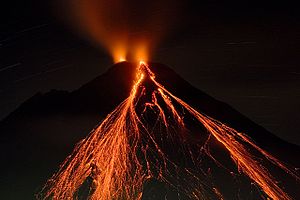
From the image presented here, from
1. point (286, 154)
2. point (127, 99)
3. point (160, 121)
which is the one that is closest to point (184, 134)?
point (160, 121)

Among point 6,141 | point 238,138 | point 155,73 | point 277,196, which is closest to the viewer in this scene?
point 277,196

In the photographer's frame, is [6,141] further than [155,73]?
No

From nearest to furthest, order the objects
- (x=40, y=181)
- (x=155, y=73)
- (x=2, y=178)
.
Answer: (x=40, y=181) < (x=2, y=178) < (x=155, y=73)

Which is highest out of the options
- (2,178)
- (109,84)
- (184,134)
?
(109,84)

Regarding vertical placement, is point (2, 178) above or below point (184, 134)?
below

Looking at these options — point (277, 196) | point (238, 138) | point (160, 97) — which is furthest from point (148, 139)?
point (277, 196)

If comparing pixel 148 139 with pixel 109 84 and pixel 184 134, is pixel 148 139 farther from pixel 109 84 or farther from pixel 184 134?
pixel 109 84
